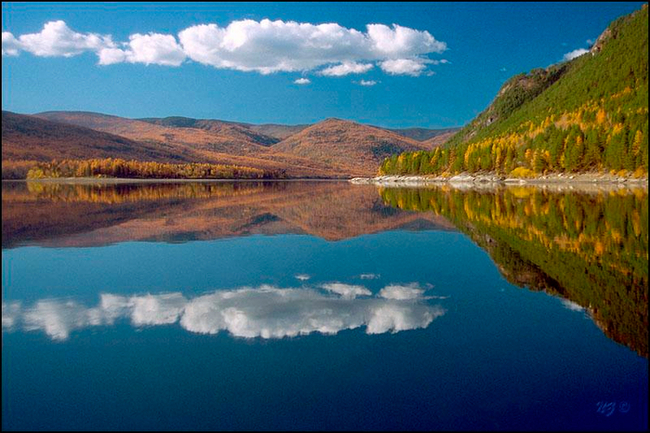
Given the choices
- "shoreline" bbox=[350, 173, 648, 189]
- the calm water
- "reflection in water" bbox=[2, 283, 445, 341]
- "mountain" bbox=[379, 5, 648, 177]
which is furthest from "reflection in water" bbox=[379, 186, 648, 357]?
"mountain" bbox=[379, 5, 648, 177]

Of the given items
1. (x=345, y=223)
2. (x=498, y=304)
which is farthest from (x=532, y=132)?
(x=498, y=304)

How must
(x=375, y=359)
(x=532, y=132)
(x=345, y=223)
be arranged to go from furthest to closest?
(x=532, y=132) < (x=345, y=223) < (x=375, y=359)

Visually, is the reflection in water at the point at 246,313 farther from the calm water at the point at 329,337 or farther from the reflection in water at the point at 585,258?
the reflection in water at the point at 585,258

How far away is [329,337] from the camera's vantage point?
Result: 33.1 ft

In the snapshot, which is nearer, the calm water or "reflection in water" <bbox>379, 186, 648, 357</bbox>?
the calm water

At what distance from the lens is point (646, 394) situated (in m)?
7.43

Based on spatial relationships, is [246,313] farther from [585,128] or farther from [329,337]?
[585,128]

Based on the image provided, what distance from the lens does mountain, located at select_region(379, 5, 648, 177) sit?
90194 mm

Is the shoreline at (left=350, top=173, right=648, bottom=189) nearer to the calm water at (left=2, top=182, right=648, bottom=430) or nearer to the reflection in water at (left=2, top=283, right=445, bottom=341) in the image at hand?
the calm water at (left=2, top=182, right=648, bottom=430)

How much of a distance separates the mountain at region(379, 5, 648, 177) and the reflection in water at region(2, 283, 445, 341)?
3325 inches

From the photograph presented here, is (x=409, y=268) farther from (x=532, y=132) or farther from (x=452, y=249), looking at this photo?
(x=532, y=132)

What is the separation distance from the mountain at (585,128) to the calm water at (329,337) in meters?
80.4

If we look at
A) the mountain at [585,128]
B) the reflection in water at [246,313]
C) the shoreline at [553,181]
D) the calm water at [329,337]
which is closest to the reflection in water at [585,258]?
the calm water at [329,337]

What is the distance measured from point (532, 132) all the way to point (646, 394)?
15146cm
